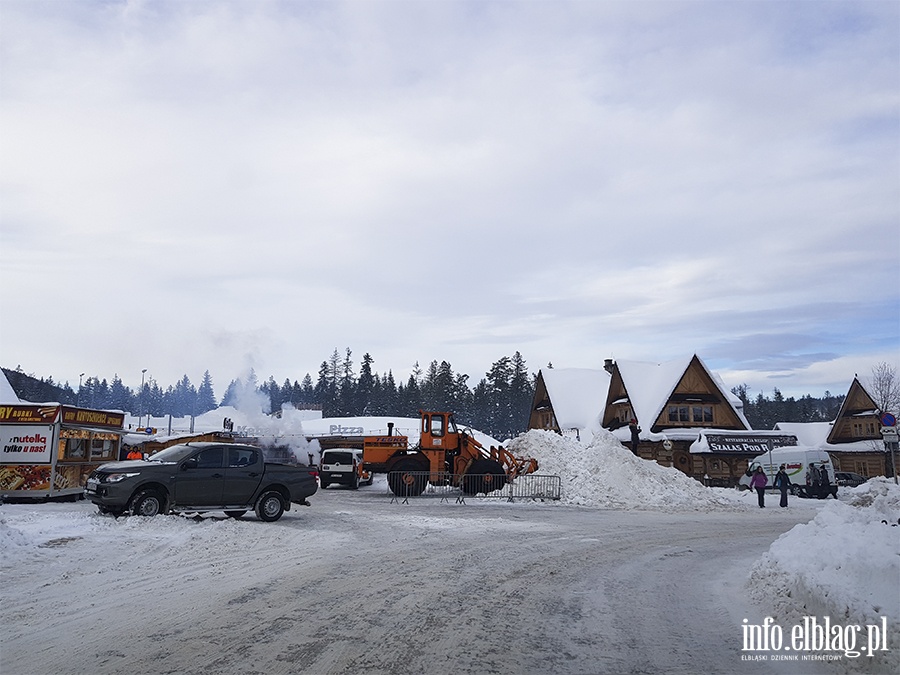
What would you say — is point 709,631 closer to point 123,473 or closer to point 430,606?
point 430,606

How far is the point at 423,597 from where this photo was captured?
8.70 m

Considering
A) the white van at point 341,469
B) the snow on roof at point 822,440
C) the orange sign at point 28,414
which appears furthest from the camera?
the snow on roof at point 822,440

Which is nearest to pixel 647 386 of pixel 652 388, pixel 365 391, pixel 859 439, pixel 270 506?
pixel 652 388

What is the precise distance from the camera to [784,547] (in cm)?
983

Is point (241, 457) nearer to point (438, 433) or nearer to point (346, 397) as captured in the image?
point (438, 433)

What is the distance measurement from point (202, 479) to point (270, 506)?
1791mm

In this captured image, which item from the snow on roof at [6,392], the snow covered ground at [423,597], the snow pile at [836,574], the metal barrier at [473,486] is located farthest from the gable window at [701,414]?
the snow on roof at [6,392]

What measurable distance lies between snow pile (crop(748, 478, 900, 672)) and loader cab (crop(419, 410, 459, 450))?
17.8 meters

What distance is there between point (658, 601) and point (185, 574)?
6762mm

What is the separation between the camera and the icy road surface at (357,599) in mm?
6223

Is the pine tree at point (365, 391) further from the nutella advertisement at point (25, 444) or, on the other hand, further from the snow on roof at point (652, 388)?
the nutella advertisement at point (25, 444)

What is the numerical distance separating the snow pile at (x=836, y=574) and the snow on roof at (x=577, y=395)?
46454 mm

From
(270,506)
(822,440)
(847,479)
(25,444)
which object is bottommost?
(847,479)

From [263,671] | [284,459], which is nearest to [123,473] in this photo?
[263,671]
